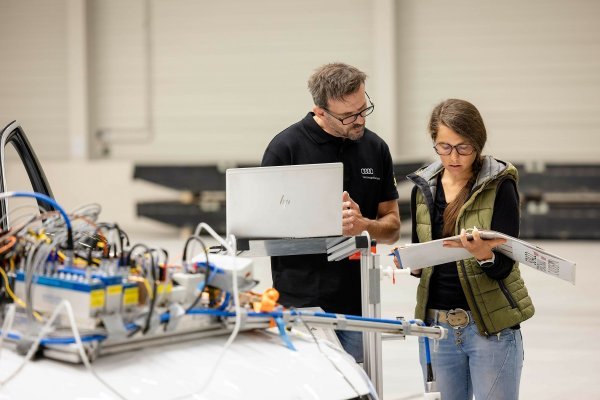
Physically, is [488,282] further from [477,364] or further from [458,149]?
[458,149]

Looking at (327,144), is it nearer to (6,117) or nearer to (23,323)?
(23,323)

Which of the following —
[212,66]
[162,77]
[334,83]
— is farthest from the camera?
[162,77]

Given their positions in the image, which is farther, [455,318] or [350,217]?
[350,217]

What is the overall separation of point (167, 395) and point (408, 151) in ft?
37.4

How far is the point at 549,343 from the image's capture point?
6355 mm

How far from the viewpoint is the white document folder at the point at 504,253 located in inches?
113

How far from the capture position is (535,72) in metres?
12.6

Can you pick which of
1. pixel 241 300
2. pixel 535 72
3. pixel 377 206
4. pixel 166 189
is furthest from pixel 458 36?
pixel 241 300

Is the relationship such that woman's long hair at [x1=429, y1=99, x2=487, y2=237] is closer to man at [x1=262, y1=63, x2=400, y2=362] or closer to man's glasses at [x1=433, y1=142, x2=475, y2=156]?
man's glasses at [x1=433, y1=142, x2=475, y2=156]

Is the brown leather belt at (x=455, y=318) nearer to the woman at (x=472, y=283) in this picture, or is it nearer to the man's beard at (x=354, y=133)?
the woman at (x=472, y=283)

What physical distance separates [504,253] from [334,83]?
994mm

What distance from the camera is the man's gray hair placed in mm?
3521

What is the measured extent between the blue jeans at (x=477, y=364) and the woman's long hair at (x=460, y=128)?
1.26 ft

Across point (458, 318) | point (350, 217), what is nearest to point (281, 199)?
point (350, 217)
